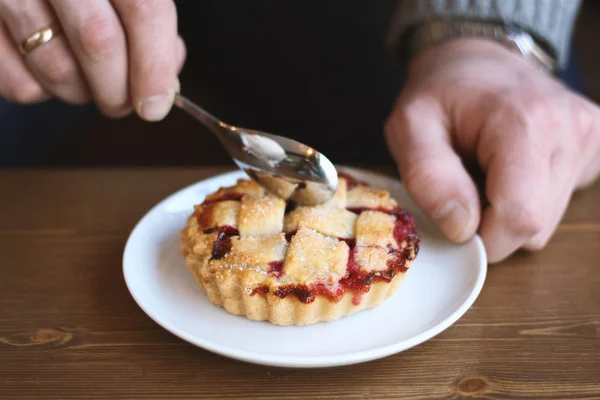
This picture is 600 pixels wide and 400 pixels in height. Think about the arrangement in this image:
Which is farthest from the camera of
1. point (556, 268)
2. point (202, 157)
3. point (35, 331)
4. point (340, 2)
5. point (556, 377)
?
point (202, 157)

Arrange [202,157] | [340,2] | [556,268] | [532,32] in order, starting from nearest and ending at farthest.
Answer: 1. [556,268]
2. [532,32]
3. [340,2]
4. [202,157]

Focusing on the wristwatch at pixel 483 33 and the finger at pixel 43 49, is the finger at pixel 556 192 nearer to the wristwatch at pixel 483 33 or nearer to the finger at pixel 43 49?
the wristwatch at pixel 483 33

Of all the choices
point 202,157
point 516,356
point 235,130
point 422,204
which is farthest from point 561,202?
point 202,157

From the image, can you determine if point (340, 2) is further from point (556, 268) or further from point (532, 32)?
point (556, 268)

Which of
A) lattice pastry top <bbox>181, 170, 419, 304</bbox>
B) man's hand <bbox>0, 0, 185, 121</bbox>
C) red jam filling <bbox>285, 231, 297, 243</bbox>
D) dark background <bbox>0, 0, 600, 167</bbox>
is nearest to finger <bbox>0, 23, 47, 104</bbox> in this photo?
man's hand <bbox>0, 0, 185, 121</bbox>

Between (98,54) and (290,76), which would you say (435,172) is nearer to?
(98,54)

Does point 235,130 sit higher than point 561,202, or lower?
higher
